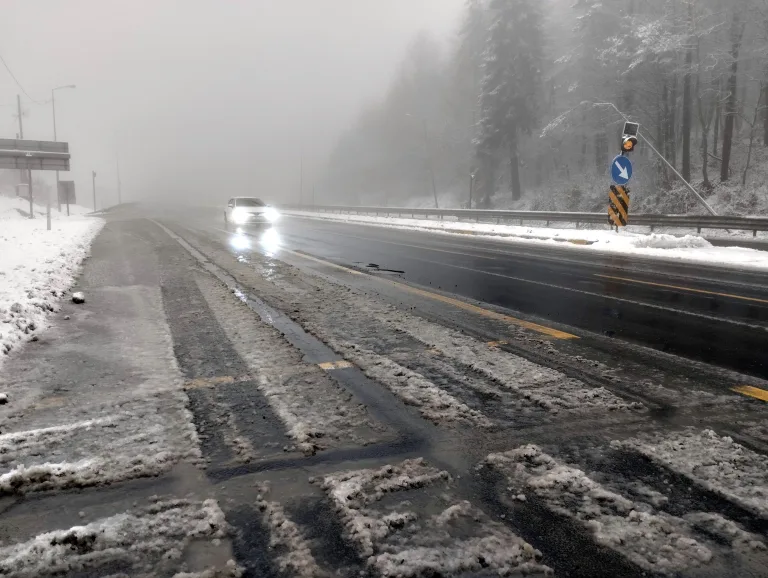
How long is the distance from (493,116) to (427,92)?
23307 mm

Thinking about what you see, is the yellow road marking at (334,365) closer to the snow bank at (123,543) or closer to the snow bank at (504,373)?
the snow bank at (504,373)

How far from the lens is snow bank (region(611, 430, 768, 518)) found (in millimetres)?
2650

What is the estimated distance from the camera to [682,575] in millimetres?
2078

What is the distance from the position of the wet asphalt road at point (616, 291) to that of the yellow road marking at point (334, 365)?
310 cm

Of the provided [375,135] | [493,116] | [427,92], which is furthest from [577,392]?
[375,135]

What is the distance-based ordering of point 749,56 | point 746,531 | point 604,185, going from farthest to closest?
point 604,185 < point 749,56 < point 746,531

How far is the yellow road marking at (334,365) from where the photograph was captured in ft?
15.6

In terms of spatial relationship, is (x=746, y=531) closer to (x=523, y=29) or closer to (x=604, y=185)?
(x=604, y=185)

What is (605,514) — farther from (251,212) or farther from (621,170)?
(251,212)

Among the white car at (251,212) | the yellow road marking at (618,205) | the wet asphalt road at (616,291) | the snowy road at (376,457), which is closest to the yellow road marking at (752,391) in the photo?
the snowy road at (376,457)

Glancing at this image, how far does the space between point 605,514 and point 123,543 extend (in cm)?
220

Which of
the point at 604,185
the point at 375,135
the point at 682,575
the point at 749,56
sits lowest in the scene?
the point at 682,575

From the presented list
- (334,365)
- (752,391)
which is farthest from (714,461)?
(334,365)

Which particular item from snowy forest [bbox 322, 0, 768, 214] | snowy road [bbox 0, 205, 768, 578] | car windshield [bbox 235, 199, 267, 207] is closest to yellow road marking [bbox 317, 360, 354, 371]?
snowy road [bbox 0, 205, 768, 578]
